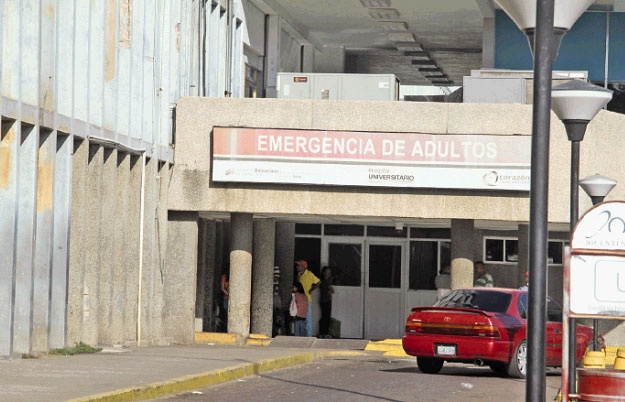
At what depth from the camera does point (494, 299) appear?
21.6 metres

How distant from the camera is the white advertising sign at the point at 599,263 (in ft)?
32.9

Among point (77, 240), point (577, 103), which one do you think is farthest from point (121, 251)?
point (577, 103)

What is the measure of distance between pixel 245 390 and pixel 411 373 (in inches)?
219

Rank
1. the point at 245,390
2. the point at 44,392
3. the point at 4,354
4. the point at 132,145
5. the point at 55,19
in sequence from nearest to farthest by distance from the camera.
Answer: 1. the point at 44,392
2. the point at 245,390
3. the point at 4,354
4. the point at 55,19
5. the point at 132,145

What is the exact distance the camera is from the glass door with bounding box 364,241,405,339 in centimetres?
3506

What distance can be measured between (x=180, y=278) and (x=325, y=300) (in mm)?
6859

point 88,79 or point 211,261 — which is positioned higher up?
point 88,79

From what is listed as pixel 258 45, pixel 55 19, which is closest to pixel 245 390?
pixel 55 19

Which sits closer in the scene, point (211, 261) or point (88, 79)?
point (88, 79)

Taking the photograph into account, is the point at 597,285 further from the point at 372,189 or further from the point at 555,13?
the point at 372,189

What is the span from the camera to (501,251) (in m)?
35.0

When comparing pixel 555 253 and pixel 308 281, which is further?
pixel 555 253

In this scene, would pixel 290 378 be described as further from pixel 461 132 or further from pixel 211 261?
pixel 211 261

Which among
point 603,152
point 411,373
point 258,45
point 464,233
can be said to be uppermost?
point 258,45
